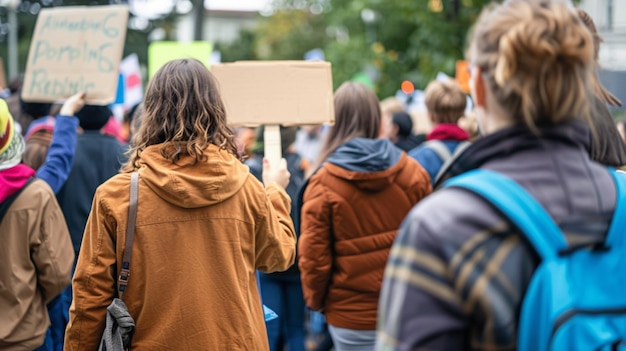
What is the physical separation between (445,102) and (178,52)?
2601mm

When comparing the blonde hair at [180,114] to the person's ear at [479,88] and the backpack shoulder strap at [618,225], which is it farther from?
→ the backpack shoulder strap at [618,225]

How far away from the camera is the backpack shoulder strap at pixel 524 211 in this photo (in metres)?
1.56

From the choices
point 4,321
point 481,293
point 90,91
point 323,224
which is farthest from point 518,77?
point 90,91

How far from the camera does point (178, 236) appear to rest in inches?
110

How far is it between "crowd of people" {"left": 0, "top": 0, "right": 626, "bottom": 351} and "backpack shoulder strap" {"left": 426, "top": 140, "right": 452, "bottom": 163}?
2 cm

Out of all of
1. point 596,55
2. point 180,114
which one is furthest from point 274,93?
point 596,55

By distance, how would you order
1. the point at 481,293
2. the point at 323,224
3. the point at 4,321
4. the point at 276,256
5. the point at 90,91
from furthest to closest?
the point at 90,91 < the point at 323,224 < the point at 4,321 < the point at 276,256 < the point at 481,293

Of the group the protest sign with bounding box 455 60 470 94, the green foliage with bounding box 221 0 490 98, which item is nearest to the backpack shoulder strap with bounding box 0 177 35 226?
the protest sign with bounding box 455 60 470 94

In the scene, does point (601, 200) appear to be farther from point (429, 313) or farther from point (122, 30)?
point (122, 30)

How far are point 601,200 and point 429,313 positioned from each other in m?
0.50

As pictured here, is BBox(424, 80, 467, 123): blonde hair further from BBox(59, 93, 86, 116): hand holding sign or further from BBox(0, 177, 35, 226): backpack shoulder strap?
BBox(0, 177, 35, 226): backpack shoulder strap

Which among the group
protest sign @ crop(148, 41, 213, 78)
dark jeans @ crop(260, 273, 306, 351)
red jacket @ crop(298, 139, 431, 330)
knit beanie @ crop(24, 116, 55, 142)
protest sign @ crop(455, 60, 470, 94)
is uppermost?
protest sign @ crop(148, 41, 213, 78)

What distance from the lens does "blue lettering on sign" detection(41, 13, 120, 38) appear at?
4.85 meters

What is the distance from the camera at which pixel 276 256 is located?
3105mm
